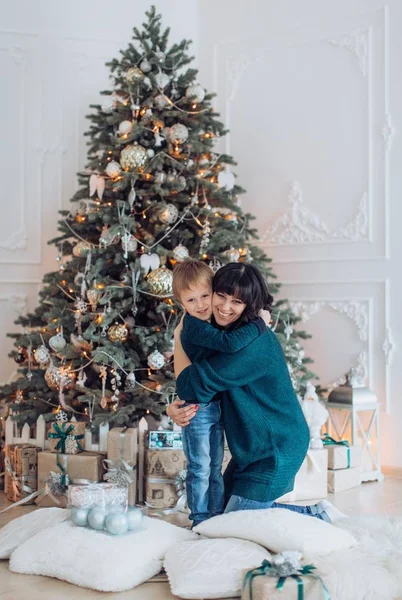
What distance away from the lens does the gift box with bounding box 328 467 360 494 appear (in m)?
4.23

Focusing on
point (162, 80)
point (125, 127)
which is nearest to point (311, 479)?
point (125, 127)

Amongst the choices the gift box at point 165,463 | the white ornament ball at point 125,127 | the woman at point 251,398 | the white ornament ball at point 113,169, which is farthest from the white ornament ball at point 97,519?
the white ornament ball at point 125,127

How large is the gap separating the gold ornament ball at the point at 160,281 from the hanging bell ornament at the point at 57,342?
53 centimetres

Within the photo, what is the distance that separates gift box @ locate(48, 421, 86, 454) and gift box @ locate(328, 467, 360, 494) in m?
1.33

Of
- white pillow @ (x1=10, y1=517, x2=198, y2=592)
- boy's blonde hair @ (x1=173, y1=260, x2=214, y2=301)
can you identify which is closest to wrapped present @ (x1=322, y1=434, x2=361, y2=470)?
white pillow @ (x1=10, y1=517, x2=198, y2=592)

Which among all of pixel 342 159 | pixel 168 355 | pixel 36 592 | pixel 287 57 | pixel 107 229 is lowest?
pixel 36 592

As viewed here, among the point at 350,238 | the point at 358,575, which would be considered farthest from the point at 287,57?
the point at 358,575

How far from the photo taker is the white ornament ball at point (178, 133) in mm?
4223

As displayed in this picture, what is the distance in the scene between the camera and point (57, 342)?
408 cm

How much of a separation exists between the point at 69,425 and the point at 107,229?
40.3 inches

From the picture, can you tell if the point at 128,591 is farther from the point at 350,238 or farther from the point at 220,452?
the point at 350,238

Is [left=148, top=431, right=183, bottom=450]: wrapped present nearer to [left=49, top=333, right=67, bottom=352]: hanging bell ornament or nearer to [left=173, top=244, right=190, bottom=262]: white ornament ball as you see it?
[left=49, top=333, right=67, bottom=352]: hanging bell ornament

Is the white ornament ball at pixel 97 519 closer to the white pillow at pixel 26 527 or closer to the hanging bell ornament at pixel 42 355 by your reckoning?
the white pillow at pixel 26 527

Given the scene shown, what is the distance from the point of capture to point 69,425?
12.7 ft
